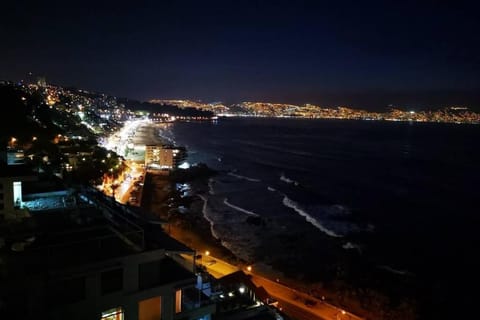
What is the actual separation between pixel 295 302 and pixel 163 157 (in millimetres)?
38223

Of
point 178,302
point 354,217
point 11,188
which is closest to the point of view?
point 178,302

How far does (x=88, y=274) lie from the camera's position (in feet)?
15.6


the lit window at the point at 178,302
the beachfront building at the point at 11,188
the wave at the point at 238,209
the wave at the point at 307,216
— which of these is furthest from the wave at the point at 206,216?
the lit window at the point at 178,302

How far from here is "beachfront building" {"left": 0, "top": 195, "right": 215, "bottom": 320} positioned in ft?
14.5

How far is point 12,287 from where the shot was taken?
4.29 m

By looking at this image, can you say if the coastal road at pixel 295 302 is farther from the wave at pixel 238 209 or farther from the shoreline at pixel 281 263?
the wave at pixel 238 209

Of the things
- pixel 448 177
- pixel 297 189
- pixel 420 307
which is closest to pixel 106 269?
pixel 420 307

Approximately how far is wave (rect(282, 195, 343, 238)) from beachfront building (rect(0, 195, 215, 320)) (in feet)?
76.2

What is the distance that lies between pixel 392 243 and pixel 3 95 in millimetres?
39830

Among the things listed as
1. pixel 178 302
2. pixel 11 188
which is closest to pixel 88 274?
pixel 178 302

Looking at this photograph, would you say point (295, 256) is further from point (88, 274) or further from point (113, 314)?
point (88, 274)

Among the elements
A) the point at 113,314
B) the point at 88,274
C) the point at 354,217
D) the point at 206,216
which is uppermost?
the point at 88,274

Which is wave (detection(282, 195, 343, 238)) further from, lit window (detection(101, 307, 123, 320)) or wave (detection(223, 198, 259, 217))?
lit window (detection(101, 307, 123, 320))

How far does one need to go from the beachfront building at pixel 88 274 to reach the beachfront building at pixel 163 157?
151 ft
